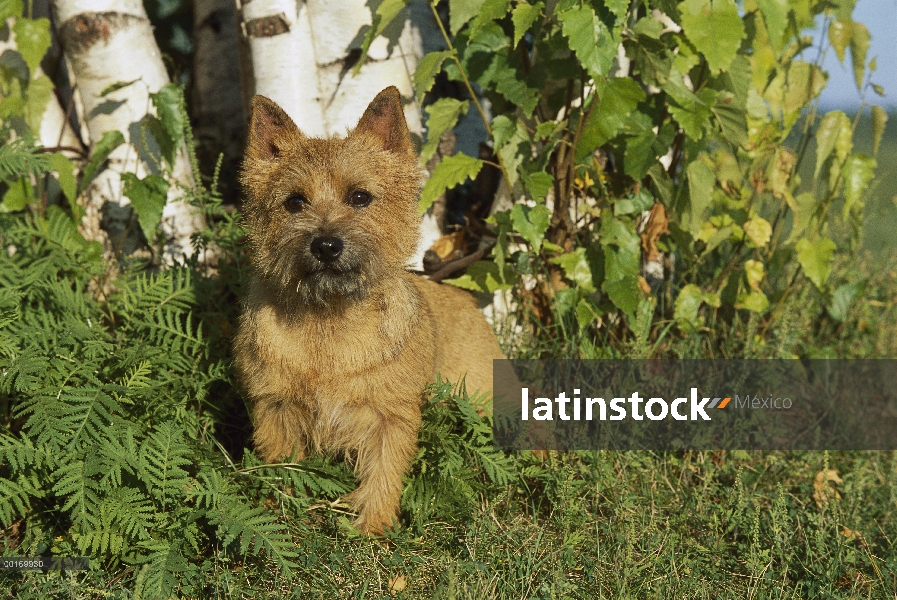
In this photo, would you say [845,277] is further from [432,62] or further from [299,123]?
[299,123]

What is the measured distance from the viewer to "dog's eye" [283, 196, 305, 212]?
2896 millimetres

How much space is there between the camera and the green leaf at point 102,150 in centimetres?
387

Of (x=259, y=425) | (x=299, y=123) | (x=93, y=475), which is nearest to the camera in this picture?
(x=93, y=475)

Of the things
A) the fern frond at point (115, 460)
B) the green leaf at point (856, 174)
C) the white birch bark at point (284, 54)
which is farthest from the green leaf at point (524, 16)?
the fern frond at point (115, 460)

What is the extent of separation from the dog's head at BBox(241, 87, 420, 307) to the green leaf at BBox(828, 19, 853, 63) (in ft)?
7.51

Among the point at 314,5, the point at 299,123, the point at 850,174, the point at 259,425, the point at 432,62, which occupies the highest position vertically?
the point at 314,5

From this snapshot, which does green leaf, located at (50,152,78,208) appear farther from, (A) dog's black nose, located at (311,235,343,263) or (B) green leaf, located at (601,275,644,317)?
(B) green leaf, located at (601,275,644,317)

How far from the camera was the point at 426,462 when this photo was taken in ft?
10.3

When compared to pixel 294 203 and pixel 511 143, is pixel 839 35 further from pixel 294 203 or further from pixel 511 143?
pixel 294 203

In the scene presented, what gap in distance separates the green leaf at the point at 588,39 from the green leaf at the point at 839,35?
5.11 feet

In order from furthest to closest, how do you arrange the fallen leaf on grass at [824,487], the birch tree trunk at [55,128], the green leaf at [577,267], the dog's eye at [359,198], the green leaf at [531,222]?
the birch tree trunk at [55,128] → the green leaf at [577,267] → the green leaf at [531,222] → the fallen leaf on grass at [824,487] → the dog's eye at [359,198]

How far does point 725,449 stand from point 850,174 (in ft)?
4.92

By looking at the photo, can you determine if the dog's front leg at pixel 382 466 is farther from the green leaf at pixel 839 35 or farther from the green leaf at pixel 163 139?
the green leaf at pixel 839 35

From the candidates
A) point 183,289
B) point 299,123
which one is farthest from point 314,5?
point 183,289
